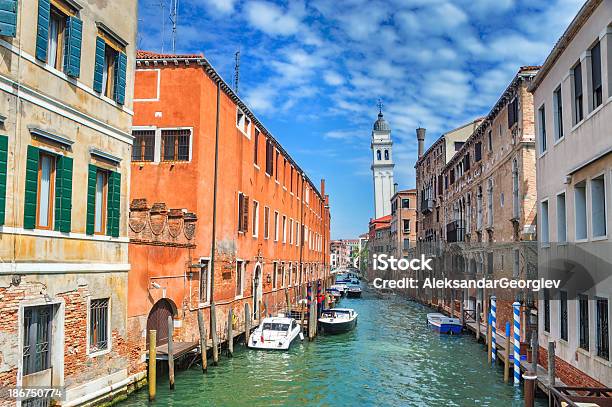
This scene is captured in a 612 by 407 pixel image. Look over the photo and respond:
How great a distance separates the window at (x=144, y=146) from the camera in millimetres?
16797

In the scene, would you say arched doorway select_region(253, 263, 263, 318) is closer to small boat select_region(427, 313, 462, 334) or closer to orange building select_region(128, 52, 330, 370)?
orange building select_region(128, 52, 330, 370)

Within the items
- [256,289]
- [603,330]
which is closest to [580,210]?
[603,330]

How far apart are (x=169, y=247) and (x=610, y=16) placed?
10.1m

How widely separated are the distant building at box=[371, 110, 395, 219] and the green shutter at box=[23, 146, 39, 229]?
80442 mm

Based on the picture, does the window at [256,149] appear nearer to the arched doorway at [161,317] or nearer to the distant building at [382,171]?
the arched doorway at [161,317]

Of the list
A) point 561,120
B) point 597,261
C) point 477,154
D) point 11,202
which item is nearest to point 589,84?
point 561,120

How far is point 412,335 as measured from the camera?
23.9m

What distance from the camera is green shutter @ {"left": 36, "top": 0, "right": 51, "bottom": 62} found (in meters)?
8.62

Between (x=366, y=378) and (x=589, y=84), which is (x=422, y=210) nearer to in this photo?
(x=366, y=378)

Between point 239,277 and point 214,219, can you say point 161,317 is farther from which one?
point 239,277

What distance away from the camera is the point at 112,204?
11.0 m

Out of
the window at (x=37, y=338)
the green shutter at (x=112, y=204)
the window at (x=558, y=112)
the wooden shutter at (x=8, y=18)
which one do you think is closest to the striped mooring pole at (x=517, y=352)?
the window at (x=558, y=112)

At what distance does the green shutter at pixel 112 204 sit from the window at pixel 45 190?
1.77 meters

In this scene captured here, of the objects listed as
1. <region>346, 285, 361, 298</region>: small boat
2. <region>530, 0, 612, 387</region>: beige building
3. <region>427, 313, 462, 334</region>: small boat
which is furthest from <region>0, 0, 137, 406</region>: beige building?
<region>346, 285, 361, 298</region>: small boat
